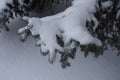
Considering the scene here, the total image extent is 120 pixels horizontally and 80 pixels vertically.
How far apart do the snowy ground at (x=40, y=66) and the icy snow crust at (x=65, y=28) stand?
0.63 metres

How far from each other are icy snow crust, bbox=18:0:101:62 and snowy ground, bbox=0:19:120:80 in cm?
63

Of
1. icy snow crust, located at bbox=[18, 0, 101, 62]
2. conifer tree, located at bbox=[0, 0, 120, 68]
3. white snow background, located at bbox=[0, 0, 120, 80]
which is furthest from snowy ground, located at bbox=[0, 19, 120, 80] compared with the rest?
icy snow crust, located at bbox=[18, 0, 101, 62]

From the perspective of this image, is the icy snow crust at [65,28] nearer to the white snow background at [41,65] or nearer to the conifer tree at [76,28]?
the conifer tree at [76,28]

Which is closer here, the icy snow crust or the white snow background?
the icy snow crust

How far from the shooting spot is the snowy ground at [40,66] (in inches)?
115

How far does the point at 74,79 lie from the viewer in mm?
2896

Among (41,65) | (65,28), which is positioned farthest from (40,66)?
(65,28)

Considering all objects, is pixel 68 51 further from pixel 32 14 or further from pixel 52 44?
pixel 32 14

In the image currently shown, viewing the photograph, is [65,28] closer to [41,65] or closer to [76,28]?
[76,28]

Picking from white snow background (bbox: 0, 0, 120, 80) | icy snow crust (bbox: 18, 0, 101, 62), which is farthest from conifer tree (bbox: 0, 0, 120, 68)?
white snow background (bbox: 0, 0, 120, 80)

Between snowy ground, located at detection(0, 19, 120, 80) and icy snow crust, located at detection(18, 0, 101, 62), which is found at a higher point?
icy snow crust, located at detection(18, 0, 101, 62)

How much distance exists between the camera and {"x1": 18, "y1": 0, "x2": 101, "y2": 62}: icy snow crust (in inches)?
87.8

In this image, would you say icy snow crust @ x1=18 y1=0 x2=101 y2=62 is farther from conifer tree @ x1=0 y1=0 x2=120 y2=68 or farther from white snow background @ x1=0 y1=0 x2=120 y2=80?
white snow background @ x1=0 y1=0 x2=120 y2=80

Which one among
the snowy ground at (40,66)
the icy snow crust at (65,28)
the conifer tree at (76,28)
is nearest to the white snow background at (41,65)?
the snowy ground at (40,66)
